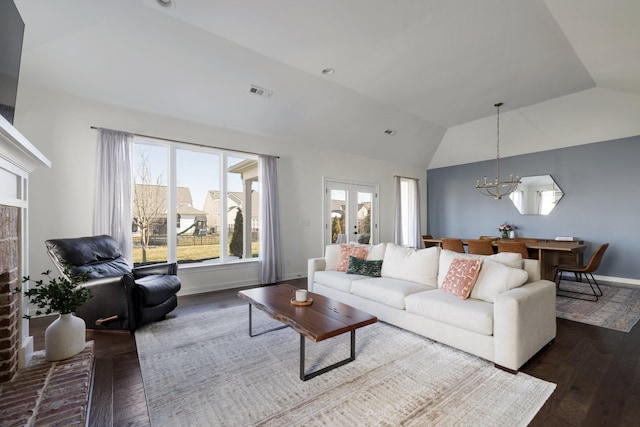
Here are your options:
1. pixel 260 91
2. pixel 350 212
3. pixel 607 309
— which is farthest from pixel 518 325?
pixel 350 212

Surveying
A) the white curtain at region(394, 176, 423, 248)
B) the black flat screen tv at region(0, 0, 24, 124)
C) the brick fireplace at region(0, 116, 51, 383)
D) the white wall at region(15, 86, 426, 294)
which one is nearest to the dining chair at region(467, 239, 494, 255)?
the white curtain at region(394, 176, 423, 248)

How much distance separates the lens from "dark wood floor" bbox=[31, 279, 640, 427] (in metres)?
1.68

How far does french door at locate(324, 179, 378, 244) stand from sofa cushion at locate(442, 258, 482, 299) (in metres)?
3.05

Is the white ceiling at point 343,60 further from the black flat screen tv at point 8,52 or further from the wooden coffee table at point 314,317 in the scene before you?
the wooden coffee table at point 314,317

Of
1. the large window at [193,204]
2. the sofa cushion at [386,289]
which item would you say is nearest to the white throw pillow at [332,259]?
the sofa cushion at [386,289]

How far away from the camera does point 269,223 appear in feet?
16.5

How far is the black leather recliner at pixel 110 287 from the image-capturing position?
276cm

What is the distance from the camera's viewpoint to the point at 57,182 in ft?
11.4

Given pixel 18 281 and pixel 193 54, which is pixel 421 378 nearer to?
pixel 18 281

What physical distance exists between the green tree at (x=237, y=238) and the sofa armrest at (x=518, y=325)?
4.02m

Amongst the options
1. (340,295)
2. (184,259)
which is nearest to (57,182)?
(184,259)

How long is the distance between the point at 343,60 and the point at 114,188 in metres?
3.49

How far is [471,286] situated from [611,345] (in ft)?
4.51

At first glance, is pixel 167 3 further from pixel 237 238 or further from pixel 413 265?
pixel 413 265
